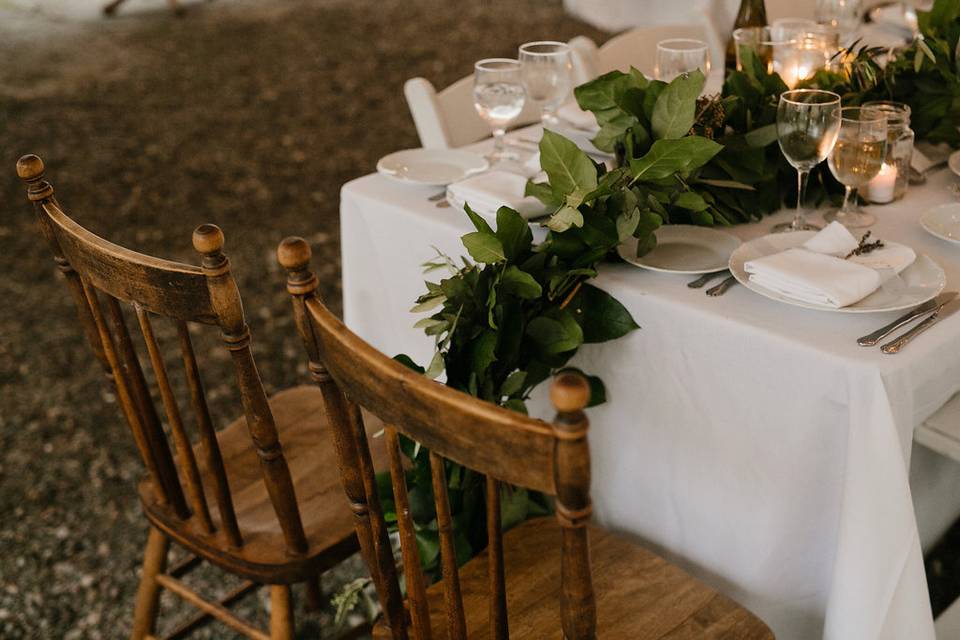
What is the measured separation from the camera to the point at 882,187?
147cm

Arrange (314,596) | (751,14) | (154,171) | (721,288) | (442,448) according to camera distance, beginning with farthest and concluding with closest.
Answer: (154,171) < (751,14) < (314,596) < (721,288) < (442,448)

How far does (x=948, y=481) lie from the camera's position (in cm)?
149

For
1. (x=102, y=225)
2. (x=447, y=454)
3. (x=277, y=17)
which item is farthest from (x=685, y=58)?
(x=277, y=17)

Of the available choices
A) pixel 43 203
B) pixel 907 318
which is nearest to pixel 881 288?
pixel 907 318

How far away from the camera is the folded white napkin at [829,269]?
3.72 ft

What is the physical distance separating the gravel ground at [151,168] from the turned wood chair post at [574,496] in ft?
3.63

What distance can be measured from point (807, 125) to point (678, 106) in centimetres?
17

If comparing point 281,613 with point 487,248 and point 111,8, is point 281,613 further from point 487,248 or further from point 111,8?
point 111,8

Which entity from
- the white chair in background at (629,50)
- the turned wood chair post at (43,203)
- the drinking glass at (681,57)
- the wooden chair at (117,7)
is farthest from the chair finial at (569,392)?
the wooden chair at (117,7)

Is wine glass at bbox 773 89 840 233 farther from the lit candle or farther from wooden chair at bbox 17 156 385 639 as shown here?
wooden chair at bbox 17 156 385 639

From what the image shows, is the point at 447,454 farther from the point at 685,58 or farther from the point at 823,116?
the point at 685,58

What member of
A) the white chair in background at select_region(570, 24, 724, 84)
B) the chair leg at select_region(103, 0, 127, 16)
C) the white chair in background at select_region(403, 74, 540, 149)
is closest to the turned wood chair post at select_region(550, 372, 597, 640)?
→ the white chair in background at select_region(403, 74, 540, 149)

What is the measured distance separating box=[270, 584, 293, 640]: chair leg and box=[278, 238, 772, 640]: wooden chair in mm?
237

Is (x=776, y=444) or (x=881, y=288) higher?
(x=881, y=288)
